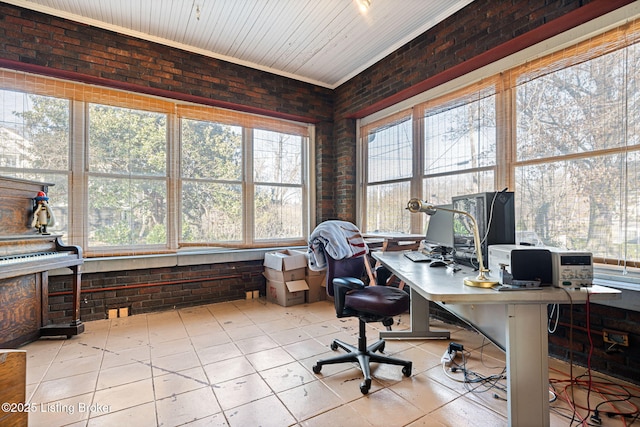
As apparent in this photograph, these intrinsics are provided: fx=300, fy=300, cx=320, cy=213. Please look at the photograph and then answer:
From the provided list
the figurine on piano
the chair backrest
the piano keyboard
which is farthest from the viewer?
the figurine on piano

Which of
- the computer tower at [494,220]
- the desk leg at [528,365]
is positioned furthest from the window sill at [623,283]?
the desk leg at [528,365]

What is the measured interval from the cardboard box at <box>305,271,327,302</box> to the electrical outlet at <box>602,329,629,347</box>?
277 cm

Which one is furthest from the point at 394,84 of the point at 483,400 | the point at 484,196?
the point at 483,400

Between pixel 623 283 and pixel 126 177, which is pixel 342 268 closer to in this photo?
pixel 623 283

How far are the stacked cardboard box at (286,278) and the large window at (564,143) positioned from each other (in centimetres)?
204

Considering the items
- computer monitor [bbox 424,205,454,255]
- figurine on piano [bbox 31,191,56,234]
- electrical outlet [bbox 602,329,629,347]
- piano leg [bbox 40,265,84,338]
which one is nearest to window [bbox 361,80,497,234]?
computer monitor [bbox 424,205,454,255]

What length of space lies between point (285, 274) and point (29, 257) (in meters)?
2.44

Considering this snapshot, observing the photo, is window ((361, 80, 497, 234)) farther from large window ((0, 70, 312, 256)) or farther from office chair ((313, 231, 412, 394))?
office chair ((313, 231, 412, 394))

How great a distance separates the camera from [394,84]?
3707mm

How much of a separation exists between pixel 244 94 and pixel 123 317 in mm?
3170

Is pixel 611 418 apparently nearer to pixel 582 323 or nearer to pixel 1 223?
pixel 582 323

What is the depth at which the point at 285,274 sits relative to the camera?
153 inches

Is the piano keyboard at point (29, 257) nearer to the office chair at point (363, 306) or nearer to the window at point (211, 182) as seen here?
the window at point (211, 182)

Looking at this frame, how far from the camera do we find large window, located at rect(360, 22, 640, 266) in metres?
2.11
